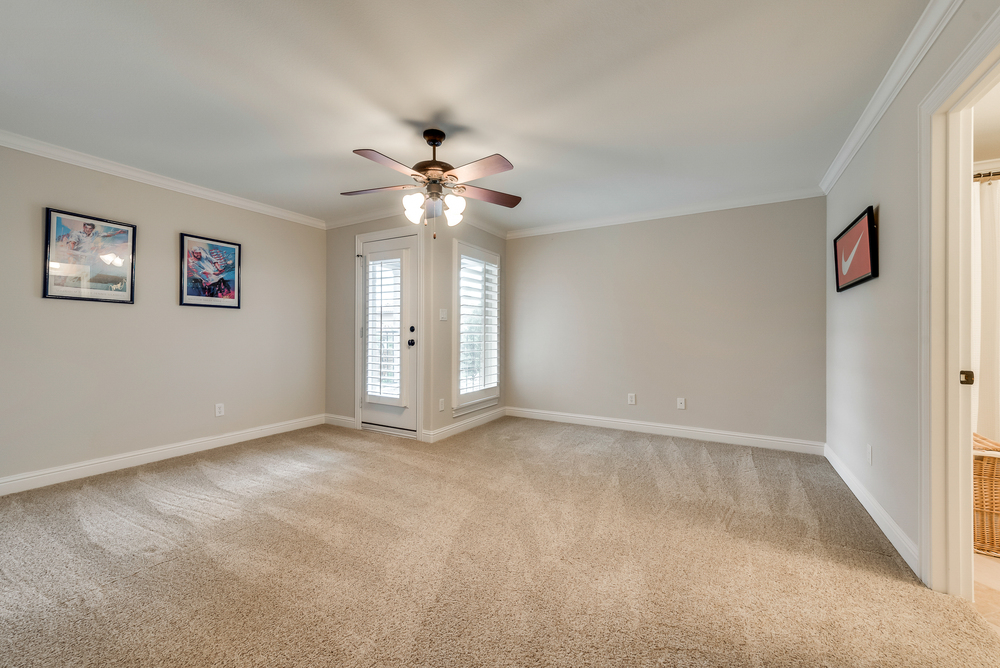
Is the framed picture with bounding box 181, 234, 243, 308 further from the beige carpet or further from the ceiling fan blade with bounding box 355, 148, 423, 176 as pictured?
the ceiling fan blade with bounding box 355, 148, 423, 176

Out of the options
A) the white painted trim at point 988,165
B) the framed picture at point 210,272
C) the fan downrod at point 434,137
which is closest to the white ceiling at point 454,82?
the fan downrod at point 434,137

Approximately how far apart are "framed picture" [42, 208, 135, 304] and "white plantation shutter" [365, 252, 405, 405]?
194cm

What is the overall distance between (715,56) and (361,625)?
2867 mm

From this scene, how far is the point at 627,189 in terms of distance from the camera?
367 centimetres

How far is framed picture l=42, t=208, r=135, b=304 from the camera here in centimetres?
289

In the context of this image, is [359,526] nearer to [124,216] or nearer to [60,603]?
[60,603]

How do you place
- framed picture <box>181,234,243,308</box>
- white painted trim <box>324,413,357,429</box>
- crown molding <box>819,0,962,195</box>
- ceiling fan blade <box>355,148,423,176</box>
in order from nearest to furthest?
crown molding <box>819,0,962,195</box>
ceiling fan blade <box>355,148,423,176</box>
framed picture <box>181,234,243,308</box>
white painted trim <box>324,413,357,429</box>

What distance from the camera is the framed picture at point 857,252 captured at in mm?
2355

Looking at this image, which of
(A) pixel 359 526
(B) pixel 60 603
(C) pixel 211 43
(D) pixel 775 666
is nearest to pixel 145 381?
(B) pixel 60 603

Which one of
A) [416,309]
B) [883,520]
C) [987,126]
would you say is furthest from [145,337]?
[987,126]

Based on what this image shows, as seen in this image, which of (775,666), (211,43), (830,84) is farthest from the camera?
(830,84)

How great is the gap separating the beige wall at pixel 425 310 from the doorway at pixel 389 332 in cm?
10

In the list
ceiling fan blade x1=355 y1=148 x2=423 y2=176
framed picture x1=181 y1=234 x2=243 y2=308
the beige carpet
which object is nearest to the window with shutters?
the beige carpet

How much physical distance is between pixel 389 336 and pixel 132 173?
2.42 meters
